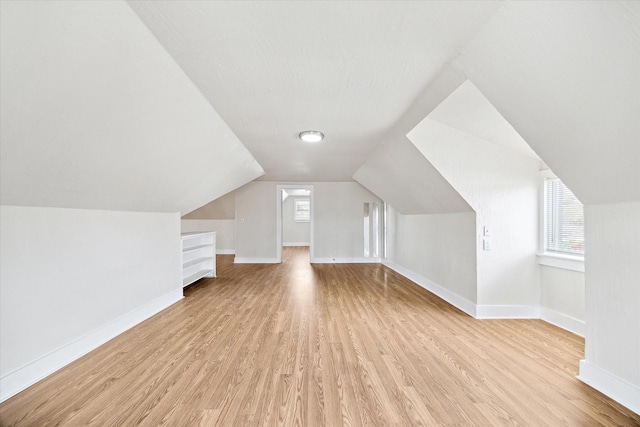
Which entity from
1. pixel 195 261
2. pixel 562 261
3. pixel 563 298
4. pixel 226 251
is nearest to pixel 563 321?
pixel 563 298

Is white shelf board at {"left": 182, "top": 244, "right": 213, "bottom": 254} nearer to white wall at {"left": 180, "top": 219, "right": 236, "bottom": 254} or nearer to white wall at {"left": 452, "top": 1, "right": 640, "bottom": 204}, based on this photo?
white wall at {"left": 180, "top": 219, "right": 236, "bottom": 254}

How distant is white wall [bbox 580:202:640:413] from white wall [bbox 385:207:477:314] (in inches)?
55.8

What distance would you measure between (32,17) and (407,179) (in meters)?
3.97

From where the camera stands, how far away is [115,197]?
269 cm

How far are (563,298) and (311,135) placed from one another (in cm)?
325

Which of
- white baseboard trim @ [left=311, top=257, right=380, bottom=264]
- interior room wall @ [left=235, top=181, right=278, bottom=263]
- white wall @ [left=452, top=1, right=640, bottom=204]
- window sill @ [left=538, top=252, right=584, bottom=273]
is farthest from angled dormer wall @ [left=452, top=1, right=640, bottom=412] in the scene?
interior room wall @ [left=235, top=181, right=278, bottom=263]

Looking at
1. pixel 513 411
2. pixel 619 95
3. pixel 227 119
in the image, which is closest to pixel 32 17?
pixel 227 119

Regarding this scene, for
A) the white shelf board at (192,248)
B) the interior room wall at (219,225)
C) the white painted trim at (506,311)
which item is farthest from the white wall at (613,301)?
the interior room wall at (219,225)

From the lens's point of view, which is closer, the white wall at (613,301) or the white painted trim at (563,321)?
the white wall at (613,301)

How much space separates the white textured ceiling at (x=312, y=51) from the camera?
144cm

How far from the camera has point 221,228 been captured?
384 inches

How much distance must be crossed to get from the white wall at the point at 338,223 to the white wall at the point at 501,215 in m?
4.21

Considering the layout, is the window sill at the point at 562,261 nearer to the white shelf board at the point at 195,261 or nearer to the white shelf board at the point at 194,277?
the white shelf board at the point at 194,277

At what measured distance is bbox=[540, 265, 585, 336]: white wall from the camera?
289cm
